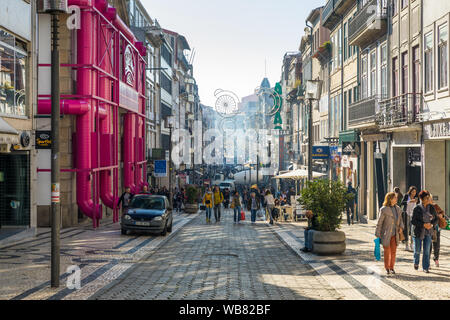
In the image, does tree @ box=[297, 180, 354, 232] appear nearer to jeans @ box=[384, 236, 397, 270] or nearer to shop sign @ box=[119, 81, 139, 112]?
jeans @ box=[384, 236, 397, 270]

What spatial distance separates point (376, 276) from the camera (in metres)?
12.7

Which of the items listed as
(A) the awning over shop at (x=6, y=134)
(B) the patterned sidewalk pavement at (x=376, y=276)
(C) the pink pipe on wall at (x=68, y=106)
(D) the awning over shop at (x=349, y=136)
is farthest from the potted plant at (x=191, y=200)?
(A) the awning over shop at (x=6, y=134)

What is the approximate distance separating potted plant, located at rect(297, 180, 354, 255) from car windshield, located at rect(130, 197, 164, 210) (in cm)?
780

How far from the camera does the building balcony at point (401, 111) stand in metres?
22.9

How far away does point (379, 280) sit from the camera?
39.9 ft

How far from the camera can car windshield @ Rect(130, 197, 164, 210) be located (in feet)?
74.8

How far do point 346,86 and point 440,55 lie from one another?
16980 millimetres

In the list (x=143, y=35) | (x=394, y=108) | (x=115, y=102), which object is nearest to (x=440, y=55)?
(x=394, y=108)

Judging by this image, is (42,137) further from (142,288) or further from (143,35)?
(143,35)

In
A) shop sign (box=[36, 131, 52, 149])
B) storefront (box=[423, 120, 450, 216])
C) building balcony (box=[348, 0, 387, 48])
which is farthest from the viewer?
building balcony (box=[348, 0, 387, 48])

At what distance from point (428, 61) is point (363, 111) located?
7.56 metres

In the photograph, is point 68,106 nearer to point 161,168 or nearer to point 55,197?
point 161,168

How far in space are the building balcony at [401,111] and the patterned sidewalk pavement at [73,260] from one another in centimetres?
943

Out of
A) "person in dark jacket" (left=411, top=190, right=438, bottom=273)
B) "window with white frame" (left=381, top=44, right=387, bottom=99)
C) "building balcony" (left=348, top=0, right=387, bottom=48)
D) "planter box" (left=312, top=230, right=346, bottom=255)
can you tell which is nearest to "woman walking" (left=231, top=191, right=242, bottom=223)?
"window with white frame" (left=381, top=44, right=387, bottom=99)
